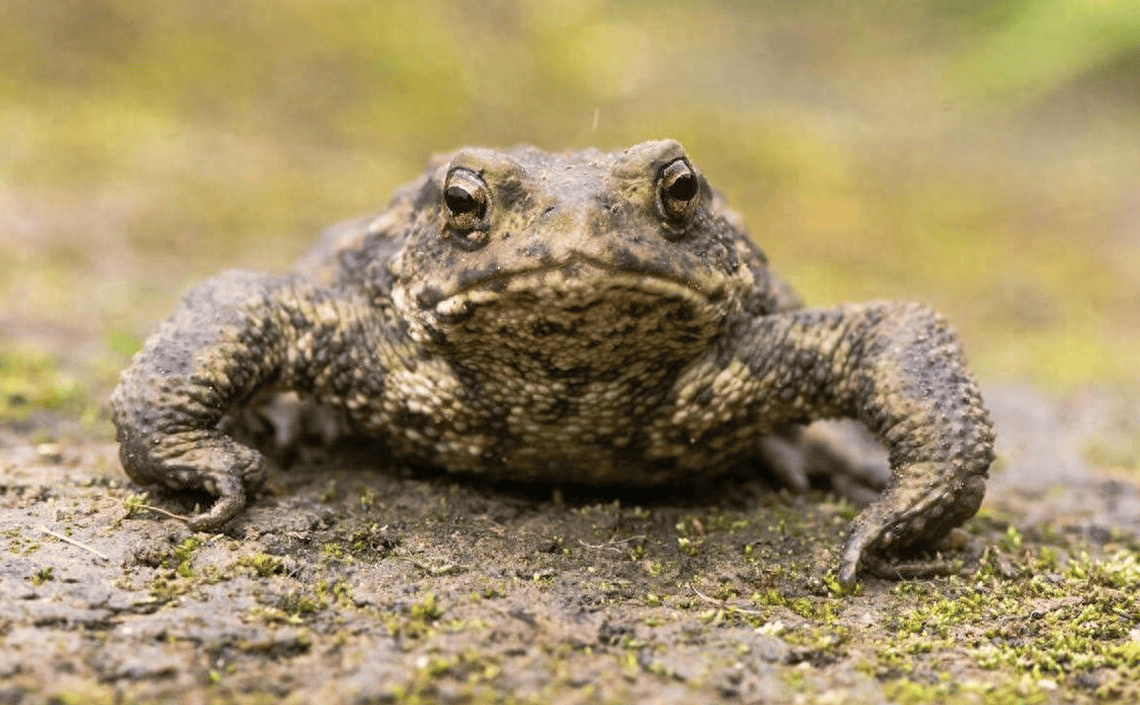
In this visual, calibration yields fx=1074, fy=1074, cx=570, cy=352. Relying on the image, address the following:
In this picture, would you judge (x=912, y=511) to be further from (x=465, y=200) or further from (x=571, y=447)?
(x=465, y=200)

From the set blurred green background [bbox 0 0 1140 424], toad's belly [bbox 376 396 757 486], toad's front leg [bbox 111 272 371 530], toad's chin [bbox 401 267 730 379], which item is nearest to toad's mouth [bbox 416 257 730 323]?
toad's chin [bbox 401 267 730 379]

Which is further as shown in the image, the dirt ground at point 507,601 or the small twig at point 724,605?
the small twig at point 724,605

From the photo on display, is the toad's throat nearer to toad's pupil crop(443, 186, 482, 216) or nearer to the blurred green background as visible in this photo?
toad's pupil crop(443, 186, 482, 216)

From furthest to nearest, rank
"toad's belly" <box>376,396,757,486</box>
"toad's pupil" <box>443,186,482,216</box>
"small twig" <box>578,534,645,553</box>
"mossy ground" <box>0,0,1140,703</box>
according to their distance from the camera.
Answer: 1. "toad's belly" <box>376,396,757,486</box>
2. "small twig" <box>578,534,645,553</box>
3. "toad's pupil" <box>443,186,482,216</box>
4. "mossy ground" <box>0,0,1140,703</box>

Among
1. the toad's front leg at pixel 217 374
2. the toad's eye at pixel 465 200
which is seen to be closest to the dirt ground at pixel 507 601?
the toad's front leg at pixel 217 374

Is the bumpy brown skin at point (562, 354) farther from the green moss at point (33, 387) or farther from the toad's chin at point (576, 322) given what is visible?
the green moss at point (33, 387)

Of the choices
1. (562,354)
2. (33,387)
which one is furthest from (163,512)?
(33,387)
